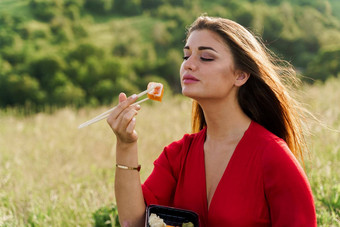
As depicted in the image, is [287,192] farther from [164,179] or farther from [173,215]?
[164,179]

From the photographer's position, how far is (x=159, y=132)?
818cm

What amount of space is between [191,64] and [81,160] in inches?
194

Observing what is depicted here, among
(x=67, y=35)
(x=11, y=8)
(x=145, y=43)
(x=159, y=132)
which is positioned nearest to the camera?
(x=159, y=132)

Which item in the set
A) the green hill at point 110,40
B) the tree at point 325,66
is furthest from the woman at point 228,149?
the green hill at point 110,40

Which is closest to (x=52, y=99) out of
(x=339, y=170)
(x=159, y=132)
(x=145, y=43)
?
(x=145, y=43)

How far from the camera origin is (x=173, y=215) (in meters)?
2.52

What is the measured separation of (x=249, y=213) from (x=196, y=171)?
466 mm

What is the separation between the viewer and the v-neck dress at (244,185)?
221 cm

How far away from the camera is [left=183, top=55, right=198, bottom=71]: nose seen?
2.47m

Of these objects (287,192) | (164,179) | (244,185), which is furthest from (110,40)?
(287,192)

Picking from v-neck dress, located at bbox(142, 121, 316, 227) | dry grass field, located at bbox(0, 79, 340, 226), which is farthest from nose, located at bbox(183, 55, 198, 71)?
dry grass field, located at bbox(0, 79, 340, 226)

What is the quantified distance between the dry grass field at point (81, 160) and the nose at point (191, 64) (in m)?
1.40

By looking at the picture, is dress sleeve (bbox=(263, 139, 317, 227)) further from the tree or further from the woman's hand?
the tree

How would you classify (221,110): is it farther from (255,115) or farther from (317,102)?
(317,102)
